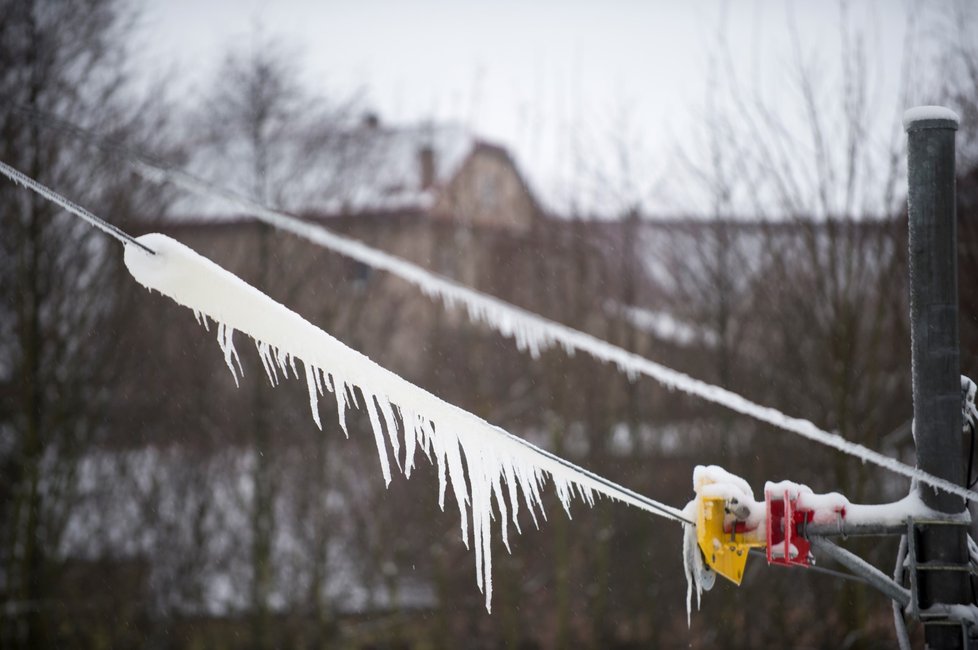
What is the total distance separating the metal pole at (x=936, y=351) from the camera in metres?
4.09

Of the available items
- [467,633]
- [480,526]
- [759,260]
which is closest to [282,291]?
[467,633]

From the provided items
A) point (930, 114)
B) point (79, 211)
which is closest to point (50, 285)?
point (79, 211)

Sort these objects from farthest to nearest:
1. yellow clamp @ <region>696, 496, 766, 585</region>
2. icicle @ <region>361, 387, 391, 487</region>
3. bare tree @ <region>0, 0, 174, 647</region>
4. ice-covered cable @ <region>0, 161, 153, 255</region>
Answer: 1. bare tree @ <region>0, 0, 174, 647</region>
2. yellow clamp @ <region>696, 496, 766, 585</region>
3. icicle @ <region>361, 387, 391, 487</region>
4. ice-covered cable @ <region>0, 161, 153, 255</region>

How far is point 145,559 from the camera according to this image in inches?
732

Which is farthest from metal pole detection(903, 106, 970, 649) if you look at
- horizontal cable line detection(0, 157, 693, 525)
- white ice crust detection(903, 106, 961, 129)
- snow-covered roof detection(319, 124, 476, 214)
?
snow-covered roof detection(319, 124, 476, 214)

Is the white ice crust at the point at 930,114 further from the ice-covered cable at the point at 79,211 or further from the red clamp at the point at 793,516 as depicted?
the ice-covered cable at the point at 79,211

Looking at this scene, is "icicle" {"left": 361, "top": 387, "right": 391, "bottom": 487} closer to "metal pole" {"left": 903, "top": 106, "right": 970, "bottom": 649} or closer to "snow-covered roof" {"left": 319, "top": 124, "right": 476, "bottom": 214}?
"metal pole" {"left": 903, "top": 106, "right": 970, "bottom": 649}

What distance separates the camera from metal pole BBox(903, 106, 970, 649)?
409 cm

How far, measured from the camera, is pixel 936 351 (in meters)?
4.12

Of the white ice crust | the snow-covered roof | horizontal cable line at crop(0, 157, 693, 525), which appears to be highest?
the snow-covered roof

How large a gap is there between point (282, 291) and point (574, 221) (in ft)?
19.7

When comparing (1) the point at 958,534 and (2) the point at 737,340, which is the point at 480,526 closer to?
(1) the point at 958,534

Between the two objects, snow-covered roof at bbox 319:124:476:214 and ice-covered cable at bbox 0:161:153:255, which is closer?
ice-covered cable at bbox 0:161:153:255

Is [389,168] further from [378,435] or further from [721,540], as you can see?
[378,435]
